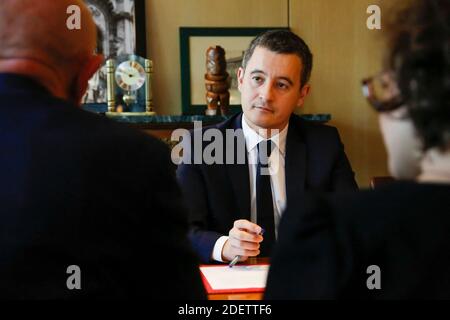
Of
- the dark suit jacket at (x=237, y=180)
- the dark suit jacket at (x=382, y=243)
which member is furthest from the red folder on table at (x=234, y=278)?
the dark suit jacket at (x=382, y=243)

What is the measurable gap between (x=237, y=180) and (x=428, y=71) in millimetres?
1130

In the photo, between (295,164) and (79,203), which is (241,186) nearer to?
(295,164)

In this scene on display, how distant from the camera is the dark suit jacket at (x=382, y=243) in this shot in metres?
0.52

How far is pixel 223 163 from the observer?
5.36ft

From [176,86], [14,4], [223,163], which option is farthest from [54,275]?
[176,86]

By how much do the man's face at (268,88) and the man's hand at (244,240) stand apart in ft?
1.38

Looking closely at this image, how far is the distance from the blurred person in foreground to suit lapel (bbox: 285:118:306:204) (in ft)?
3.48

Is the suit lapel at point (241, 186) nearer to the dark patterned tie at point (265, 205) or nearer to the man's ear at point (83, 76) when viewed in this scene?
the dark patterned tie at point (265, 205)

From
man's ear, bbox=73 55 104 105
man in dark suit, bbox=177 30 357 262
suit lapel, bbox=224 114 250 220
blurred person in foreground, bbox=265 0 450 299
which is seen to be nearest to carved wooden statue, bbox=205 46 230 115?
man in dark suit, bbox=177 30 357 262

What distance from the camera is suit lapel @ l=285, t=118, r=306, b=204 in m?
1.63

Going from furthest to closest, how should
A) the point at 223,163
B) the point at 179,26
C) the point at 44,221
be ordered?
the point at 179,26 → the point at 223,163 → the point at 44,221

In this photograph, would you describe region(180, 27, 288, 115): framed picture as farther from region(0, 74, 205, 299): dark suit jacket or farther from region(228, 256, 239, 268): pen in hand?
region(0, 74, 205, 299): dark suit jacket
